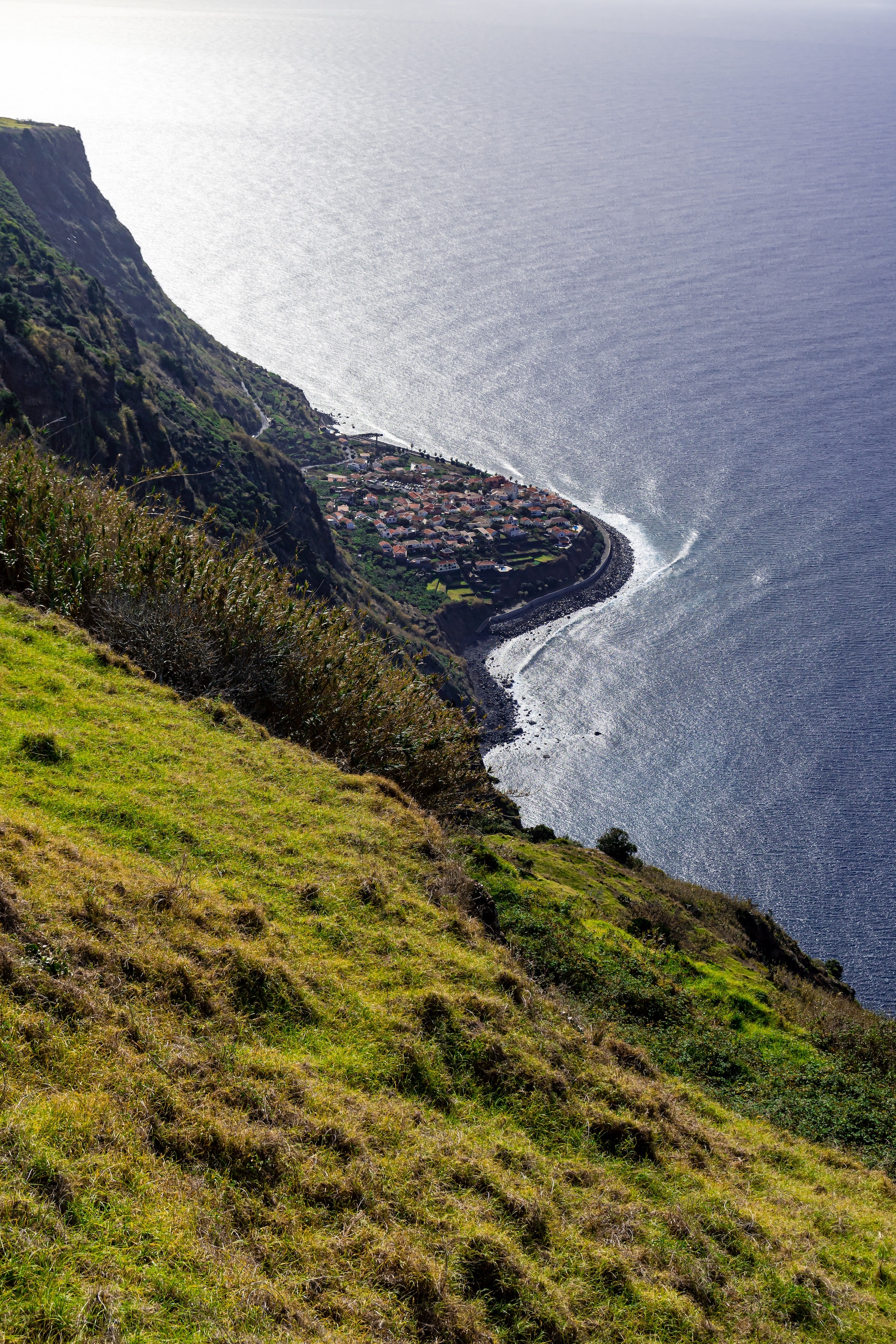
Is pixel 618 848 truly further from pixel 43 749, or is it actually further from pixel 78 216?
pixel 78 216

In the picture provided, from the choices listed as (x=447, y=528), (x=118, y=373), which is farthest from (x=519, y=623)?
(x=118, y=373)

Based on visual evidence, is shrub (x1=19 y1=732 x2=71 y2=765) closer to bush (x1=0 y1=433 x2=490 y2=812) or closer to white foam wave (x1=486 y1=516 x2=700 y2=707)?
bush (x1=0 y1=433 x2=490 y2=812)

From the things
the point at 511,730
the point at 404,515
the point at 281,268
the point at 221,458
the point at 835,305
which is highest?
the point at 835,305

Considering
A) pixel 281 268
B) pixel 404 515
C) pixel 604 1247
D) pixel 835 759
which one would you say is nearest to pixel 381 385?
pixel 404 515

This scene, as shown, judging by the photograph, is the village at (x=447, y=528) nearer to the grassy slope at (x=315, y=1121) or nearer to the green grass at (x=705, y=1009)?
the green grass at (x=705, y=1009)

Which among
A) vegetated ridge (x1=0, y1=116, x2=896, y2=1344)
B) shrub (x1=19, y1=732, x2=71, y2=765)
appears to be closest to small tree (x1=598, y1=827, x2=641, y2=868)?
vegetated ridge (x1=0, y1=116, x2=896, y2=1344)

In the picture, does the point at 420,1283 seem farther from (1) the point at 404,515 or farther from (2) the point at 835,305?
(2) the point at 835,305
